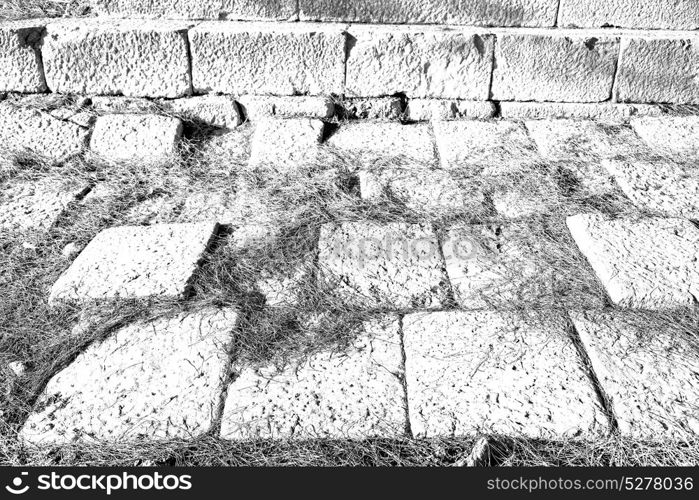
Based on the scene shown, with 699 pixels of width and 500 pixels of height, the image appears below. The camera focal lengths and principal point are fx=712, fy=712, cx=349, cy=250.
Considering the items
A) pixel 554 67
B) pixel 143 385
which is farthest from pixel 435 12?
pixel 143 385

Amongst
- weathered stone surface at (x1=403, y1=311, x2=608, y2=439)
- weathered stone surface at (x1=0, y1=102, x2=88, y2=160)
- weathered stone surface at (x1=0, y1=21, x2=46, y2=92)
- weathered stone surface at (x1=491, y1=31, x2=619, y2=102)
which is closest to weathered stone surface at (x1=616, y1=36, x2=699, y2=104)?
weathered stone surface at (x1=491, y1=31, x2=619, y2=102)

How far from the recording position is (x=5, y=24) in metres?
Result: 4.23

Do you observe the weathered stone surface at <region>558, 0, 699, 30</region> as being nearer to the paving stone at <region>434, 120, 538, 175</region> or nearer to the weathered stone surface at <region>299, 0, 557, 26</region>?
the weathered stone surface at <region>299, 0, 557, 26</region>

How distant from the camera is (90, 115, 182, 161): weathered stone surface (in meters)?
4.00

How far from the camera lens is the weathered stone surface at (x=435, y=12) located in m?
4.25

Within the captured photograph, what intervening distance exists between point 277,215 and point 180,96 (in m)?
1.47

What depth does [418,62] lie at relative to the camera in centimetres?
428

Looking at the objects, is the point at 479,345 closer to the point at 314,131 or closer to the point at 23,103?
the point at 314,131

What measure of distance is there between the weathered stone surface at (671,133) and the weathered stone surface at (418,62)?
3.12 feet

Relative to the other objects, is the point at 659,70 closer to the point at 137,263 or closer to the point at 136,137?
the point at 136,137

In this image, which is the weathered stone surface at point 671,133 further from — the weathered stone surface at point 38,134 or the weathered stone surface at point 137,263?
the weathered stone surface at point 38,134

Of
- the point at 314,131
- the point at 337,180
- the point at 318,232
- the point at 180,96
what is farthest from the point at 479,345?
the point at 180,96

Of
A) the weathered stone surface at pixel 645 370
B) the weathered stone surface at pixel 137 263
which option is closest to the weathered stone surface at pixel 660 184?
the weathered stone surface at pixel 645 370

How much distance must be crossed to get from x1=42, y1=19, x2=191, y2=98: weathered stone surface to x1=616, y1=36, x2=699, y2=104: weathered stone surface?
2636 mm
